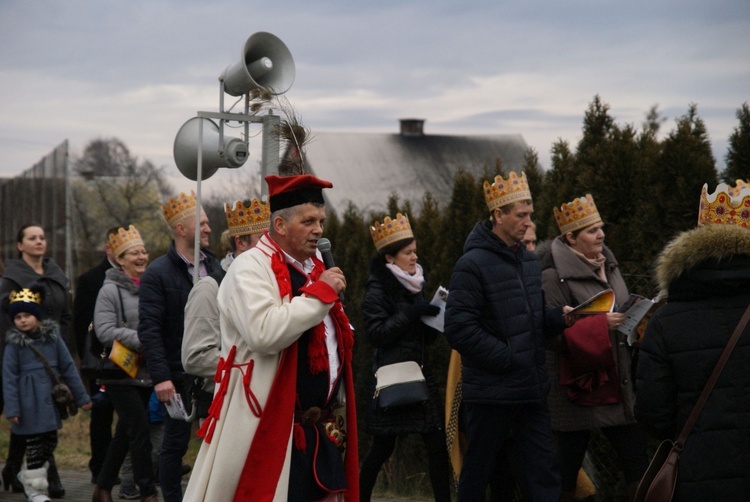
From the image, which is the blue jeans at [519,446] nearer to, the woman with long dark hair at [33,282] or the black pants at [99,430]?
the black pants at [99,430]

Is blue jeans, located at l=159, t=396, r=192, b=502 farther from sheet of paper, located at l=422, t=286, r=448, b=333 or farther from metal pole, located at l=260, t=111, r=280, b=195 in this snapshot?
metal pole, located at l=260, t=111, r=280, b=195

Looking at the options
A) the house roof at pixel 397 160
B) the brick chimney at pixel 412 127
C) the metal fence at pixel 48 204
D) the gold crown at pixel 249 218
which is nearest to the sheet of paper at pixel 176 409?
the gold crown at pixel 249 218

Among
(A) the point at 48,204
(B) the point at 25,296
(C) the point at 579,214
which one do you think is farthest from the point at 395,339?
(A) the point at 48,204

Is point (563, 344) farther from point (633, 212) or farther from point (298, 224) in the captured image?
point (298, 224)

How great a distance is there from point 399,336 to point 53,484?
3794 mm

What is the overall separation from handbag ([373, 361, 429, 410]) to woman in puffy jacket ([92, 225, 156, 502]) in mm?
1909

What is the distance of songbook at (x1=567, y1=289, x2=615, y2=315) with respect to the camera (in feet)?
20.9

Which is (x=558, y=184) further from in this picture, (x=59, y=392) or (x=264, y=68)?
(x=59, y=392)

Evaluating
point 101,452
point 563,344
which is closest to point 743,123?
point 563,344

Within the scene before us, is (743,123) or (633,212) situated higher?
(743,123)

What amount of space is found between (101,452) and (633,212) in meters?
5.08

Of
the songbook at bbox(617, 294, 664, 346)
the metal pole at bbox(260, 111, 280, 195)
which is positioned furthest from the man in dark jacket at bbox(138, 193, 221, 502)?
the songbook at bbox(617, 294, 664, 346)

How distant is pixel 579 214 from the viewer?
6.84 m

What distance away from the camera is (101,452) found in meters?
9.34
